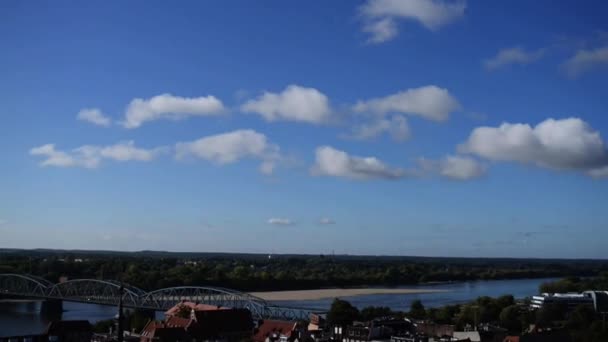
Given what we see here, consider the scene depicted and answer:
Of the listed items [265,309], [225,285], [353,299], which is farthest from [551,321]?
[225,285]

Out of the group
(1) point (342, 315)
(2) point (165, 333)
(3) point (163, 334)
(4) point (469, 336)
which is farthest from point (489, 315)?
(3) point (163, 334)

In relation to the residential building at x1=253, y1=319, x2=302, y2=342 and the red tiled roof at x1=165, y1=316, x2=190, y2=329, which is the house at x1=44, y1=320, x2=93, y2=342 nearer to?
the red tiled roof at x1=165, y1=316, x2=190, y2=329

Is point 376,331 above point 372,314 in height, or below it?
below

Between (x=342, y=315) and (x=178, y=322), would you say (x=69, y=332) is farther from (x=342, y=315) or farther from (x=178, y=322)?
(x=342, y=315)

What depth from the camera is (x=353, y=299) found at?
107 metres

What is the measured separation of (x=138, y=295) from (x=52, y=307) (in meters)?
10.5

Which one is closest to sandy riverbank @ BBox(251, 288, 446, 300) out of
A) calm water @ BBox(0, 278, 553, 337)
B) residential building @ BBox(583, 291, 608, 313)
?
calm water @ BBox(0, 278, 553, 337)

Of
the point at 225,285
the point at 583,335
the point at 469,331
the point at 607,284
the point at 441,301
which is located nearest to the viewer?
the point at 583,335

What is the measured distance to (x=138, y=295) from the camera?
326 ft

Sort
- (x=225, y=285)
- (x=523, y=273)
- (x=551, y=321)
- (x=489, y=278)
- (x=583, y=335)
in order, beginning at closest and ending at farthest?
1. (x=583, y=335)
2. (x=551, y=321)
3. (x=225, y=285)
4. (x=489, y=278)
5. (x=523, y=273)

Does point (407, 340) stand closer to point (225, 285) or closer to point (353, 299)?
point (353, 299)

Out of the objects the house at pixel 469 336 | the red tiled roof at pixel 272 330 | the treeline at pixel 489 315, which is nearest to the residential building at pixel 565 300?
the treeline at pixel 489 315

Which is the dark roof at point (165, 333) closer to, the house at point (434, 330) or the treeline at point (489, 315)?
the treeline at point (489, 315)

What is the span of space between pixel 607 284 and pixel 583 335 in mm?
78133
